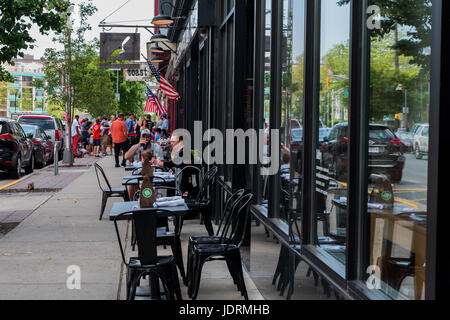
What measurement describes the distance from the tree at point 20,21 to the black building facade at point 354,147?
182 inches

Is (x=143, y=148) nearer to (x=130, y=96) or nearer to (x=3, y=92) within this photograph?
(x=130, y=96)

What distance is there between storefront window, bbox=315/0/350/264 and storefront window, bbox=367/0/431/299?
1.53 ft

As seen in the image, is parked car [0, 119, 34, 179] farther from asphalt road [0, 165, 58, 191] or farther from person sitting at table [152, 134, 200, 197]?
person sitting at table [152, 134, 200, 197]

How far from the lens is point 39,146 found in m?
23.0

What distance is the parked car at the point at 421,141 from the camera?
2.71 meters

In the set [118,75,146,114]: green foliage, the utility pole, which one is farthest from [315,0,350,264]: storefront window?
[118,75,146,114]: green foliage

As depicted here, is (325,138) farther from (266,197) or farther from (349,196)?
(266,197)

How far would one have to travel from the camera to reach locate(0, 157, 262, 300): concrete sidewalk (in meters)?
6.28

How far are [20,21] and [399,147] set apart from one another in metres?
8.41

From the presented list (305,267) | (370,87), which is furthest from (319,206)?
(370,87)

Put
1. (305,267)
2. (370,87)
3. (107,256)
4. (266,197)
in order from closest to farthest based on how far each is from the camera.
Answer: (370,87)
(305,267)
(266,197)
(107,256)

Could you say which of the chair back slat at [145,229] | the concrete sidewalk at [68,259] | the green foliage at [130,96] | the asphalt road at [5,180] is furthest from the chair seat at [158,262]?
the green foliage at [130,96]

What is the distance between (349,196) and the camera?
11.8ft
